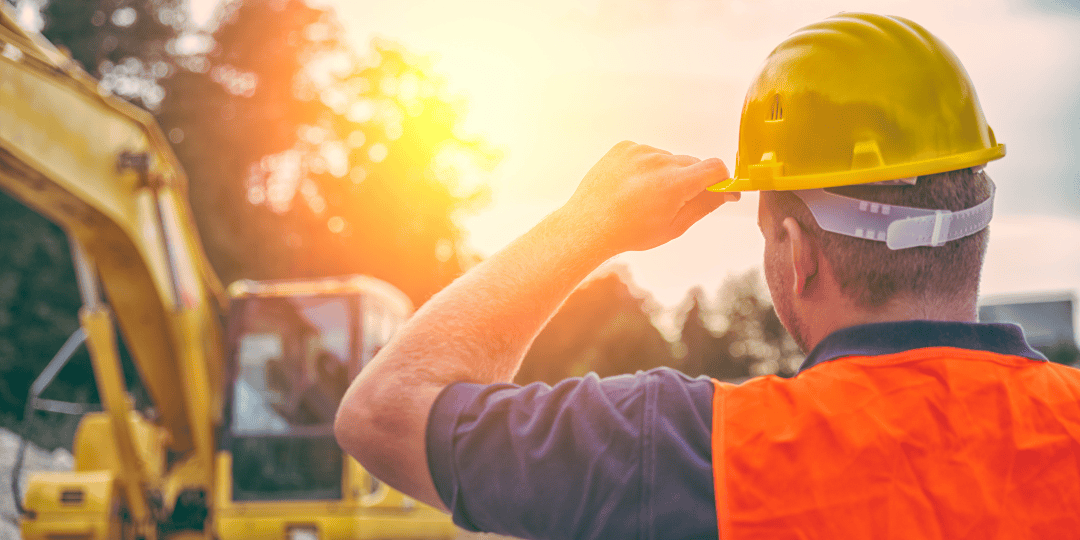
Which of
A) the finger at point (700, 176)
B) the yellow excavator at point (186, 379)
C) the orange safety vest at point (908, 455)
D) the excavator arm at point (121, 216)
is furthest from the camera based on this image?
the yellow excavator at point (186, 379)

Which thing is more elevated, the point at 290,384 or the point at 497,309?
the point at 497,309

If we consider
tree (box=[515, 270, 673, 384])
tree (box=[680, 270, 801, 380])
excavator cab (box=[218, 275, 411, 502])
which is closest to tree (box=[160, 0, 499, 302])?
tree (box=[515, 270, 673, 384])

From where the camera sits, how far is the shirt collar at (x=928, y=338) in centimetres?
118

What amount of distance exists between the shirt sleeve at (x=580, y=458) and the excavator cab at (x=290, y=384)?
244 inches

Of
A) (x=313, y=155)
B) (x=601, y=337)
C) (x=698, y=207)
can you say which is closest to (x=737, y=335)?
(x=601, y=337)

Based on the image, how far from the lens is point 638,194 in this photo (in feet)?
4.43

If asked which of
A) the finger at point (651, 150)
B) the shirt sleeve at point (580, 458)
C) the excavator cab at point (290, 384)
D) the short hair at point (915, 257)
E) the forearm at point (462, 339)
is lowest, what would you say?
the excavator cab at point (290, 384)

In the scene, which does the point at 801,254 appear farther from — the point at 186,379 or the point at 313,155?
the point at 313,155

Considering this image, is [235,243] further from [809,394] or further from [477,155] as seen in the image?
[809,394]

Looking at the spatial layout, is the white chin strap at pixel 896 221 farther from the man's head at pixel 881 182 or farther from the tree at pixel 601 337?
the tree at pixel 601 337

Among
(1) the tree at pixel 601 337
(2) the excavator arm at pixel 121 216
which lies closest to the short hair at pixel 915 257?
(2) the excavator arm at pixel 121 216

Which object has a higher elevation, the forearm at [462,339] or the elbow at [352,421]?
the forearm at [462,339]

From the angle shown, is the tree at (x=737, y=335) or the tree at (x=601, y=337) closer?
the tree at (x=601, y=337)

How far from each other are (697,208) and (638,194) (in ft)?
0.49
